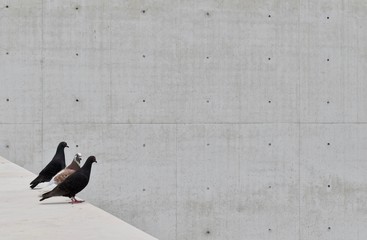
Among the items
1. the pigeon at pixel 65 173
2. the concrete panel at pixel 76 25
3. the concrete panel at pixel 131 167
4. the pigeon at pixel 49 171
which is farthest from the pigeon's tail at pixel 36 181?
the concrete panel at pixel 76 25

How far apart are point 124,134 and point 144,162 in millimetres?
383

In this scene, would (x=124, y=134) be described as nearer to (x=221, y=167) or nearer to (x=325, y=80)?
(x=221, y=167)

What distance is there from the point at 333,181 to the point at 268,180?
802 millimetres

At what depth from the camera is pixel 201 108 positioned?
7.24m

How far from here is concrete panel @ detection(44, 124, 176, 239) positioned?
23.0ft

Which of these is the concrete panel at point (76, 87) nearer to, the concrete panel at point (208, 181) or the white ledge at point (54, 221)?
the concrete panel at point (208, 181)

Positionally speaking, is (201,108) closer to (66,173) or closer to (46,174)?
(46,174)

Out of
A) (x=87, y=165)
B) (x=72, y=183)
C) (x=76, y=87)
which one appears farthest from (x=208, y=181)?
(x=72, y=183)

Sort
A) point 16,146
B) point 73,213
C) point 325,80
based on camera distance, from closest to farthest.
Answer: point 73,213 → point 16,146 → point 325,80

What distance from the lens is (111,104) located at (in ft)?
23.3

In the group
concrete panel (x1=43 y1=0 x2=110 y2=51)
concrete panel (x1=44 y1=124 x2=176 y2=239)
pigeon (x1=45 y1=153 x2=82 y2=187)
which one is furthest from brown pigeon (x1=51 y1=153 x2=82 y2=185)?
concrete panel (x1=43 y1=0 x2=110 y2=51)

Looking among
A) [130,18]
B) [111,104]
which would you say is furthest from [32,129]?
[130,18]

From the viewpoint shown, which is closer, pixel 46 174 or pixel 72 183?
pixel 72 183

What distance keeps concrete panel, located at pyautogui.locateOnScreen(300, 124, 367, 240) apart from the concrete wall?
0.02m
